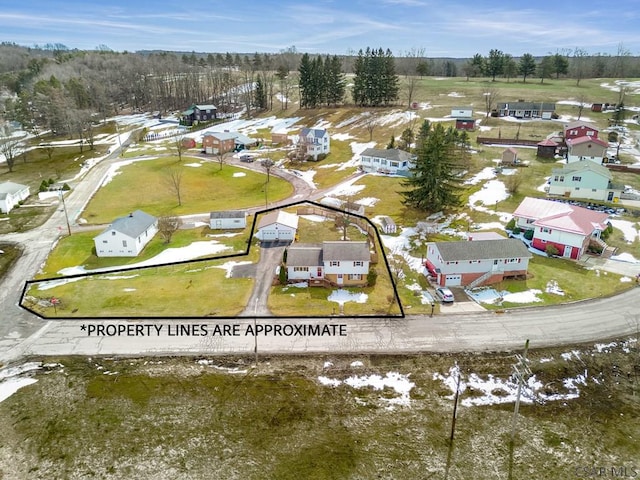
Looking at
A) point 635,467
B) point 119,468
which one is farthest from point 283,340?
point 635,467

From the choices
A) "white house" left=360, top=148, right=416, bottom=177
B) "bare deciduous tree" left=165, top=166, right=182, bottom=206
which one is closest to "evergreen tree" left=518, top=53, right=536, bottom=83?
"white house" left=360, top=148, right=416, bottom=177

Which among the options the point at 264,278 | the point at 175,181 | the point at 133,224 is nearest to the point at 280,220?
the point at 264,278

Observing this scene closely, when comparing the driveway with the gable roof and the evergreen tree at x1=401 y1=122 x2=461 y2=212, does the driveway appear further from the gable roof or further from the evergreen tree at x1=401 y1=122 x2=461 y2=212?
the evergreen tree at x1=401 y1=122 x2=461 y2=212

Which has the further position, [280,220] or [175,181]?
[175,181]

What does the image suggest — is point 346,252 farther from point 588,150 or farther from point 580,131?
point 580,131

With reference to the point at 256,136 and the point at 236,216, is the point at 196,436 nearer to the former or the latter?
the point at 236,216

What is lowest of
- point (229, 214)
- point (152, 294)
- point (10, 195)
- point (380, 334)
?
point (380, 334)

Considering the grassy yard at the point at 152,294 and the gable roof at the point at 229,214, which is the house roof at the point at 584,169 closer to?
the gable roof at the point at 229,214
